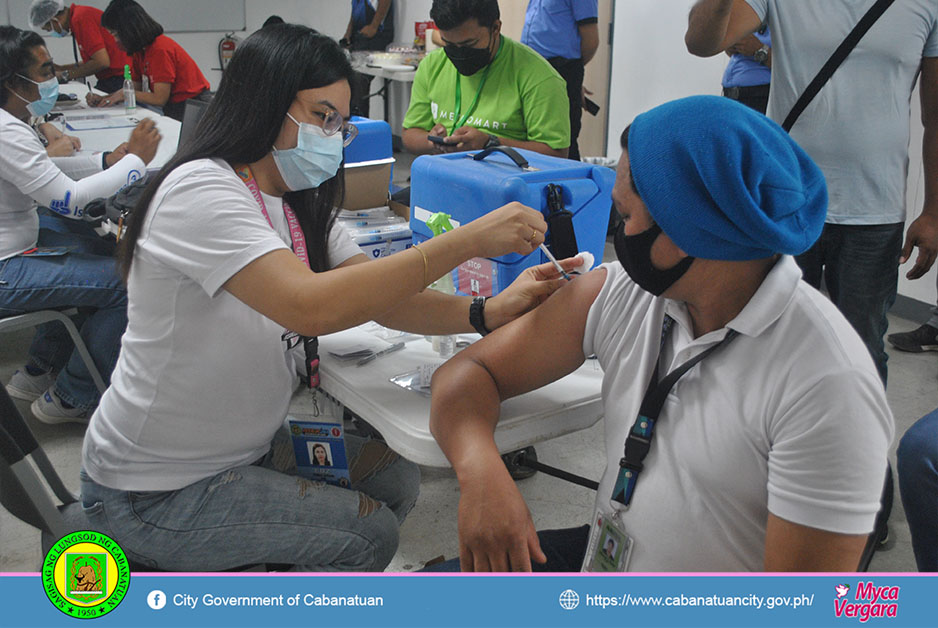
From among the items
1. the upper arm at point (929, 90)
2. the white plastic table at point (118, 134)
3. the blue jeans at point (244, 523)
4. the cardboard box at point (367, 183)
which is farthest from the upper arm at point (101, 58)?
the upper arm at point (929, 90)

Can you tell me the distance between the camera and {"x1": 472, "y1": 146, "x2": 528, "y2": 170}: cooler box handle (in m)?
1.94

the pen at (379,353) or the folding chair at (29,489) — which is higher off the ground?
the pen at (379,353)

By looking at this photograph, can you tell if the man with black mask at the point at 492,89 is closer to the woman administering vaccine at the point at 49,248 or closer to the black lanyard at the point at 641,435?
the woman administering vaccine at the point at 49,248

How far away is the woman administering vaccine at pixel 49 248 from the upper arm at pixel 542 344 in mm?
1792

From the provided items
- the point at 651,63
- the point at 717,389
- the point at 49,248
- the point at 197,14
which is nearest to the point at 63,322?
the point at 49,248

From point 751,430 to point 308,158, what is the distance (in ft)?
3.07

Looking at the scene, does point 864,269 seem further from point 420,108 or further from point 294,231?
point 420,108

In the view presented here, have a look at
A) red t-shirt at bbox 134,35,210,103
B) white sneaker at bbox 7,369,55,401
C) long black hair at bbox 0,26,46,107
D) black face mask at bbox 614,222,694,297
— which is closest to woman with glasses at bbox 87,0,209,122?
red t-shirt at bbox 134,35,210,103

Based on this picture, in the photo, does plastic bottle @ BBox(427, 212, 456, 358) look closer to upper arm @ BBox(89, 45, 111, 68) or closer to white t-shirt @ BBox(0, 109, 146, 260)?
white t-shirt @ BBox(0, 109, 146, 260)

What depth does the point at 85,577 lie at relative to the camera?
40.3 inches
